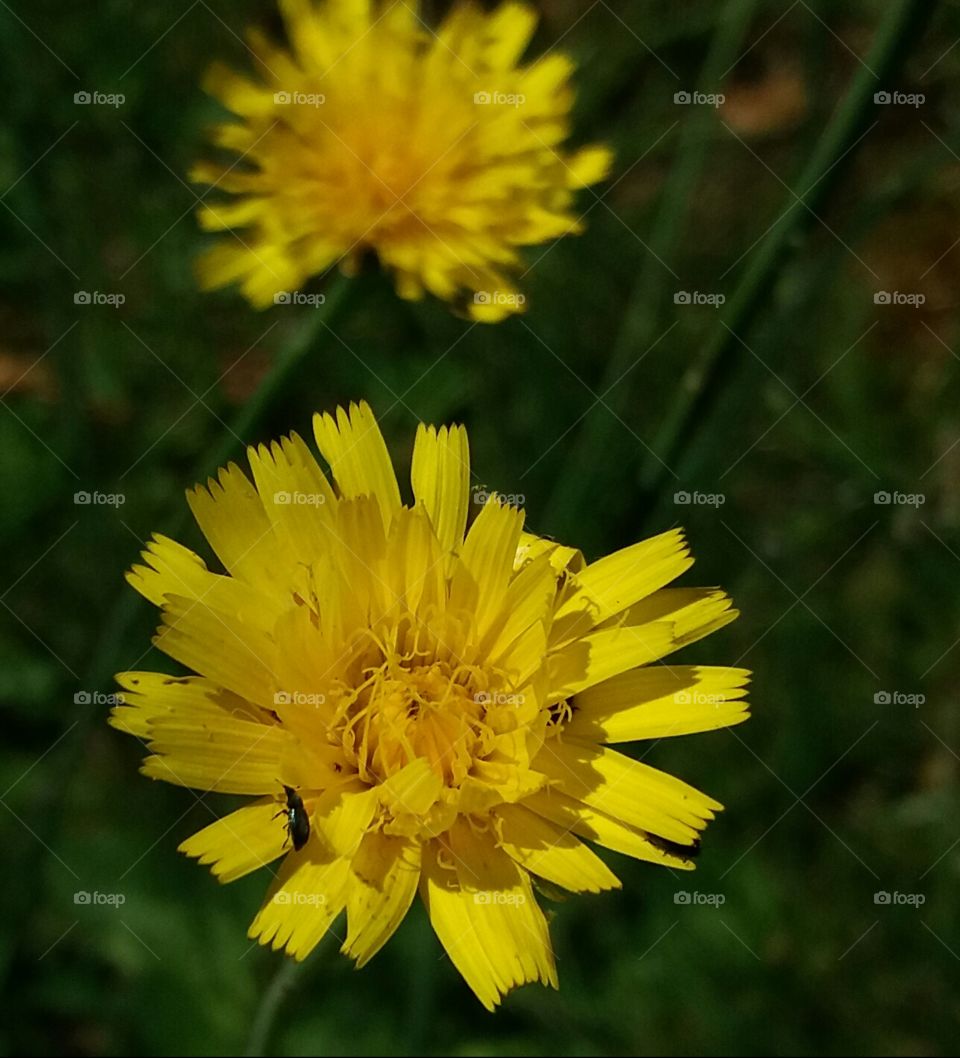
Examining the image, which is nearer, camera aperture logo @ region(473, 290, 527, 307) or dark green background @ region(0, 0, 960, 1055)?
camera aperture logo @ region(473, 290, 527, 307)

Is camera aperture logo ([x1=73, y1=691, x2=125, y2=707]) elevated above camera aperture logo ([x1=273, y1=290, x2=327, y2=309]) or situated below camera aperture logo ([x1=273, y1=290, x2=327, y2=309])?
below

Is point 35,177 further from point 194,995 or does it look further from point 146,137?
point 194,995

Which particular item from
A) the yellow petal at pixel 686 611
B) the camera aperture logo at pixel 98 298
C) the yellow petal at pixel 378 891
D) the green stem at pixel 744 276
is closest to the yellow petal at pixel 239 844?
the yellow petal at pixel 378 891

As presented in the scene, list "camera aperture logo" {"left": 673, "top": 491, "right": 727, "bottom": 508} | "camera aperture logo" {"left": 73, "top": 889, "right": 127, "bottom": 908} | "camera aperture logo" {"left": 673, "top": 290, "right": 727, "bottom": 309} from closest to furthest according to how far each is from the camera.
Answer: "camera aperture logo" {"left": 673, "top": 491, "right": 727, "bottom": 508}, "camera aperture logo" {"left": 73, "top": 889, "right": 127, "bottom": 908}, "camera aperture logo" {"left": 673, "top": 290, "right": 727, "bottom": 309}

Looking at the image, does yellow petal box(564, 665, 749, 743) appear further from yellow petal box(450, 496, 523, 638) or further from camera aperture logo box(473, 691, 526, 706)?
yellow petal box(450, 496, 523, 638)

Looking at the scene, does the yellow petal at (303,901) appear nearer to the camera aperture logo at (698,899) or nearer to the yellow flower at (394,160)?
the yellow flower at (394,160)

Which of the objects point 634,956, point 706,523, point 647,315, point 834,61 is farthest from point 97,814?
point 834,61

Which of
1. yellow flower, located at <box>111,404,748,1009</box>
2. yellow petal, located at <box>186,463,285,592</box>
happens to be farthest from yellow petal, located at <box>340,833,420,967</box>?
yellow petal, located at <box>186,463,285,592</box>
